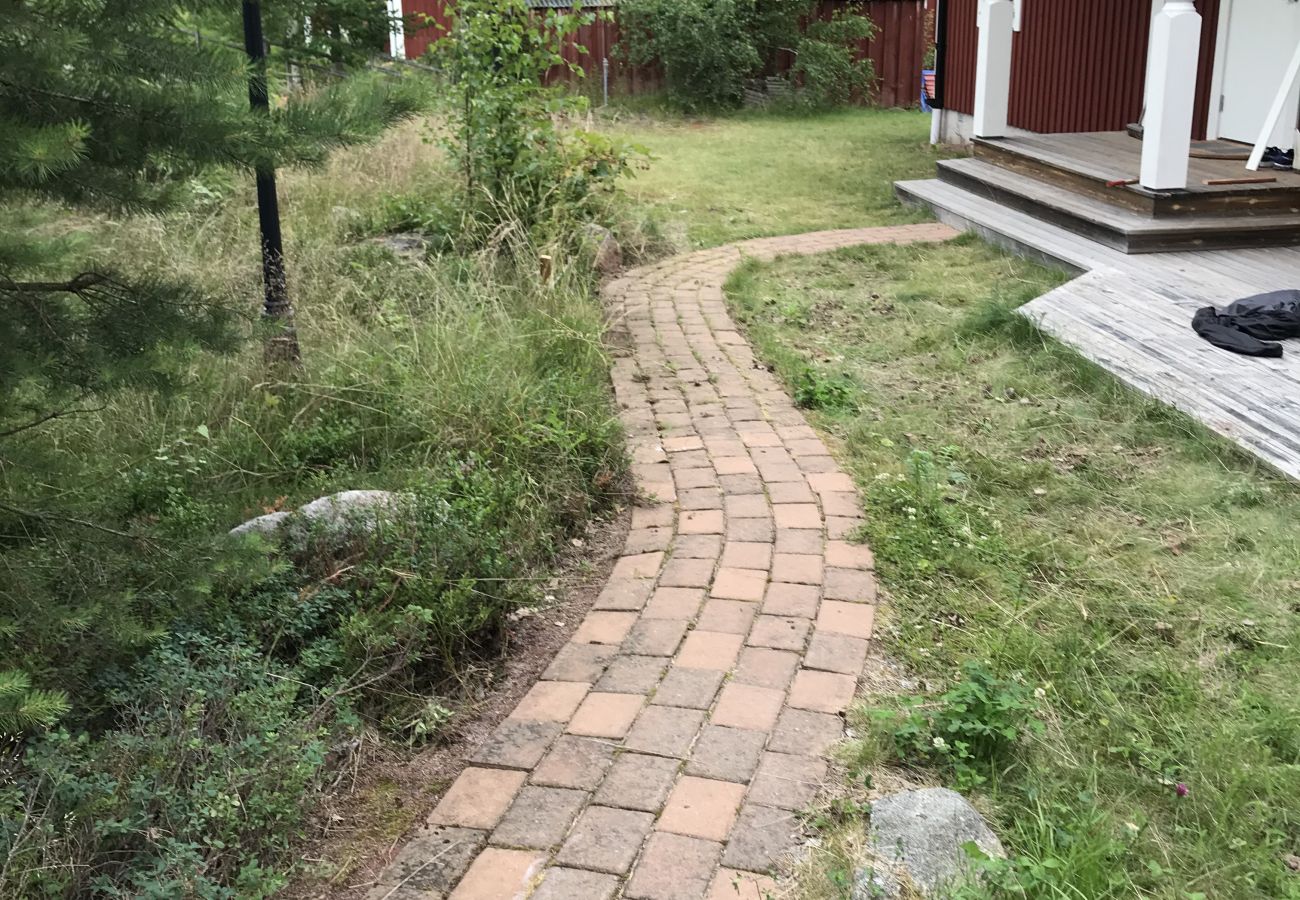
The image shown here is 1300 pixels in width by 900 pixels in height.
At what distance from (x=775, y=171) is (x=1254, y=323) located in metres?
6.65

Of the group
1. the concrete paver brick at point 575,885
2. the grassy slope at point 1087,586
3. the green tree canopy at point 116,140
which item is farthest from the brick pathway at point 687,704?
the green tree canopy at point 116,140

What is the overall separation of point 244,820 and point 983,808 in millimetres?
1525

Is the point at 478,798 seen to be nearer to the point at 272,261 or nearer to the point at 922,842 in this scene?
the point at 922,842

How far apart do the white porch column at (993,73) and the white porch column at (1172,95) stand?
266 cm

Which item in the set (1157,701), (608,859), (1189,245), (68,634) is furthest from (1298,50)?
(68,634)

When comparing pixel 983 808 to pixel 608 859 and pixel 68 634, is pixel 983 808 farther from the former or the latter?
pixel 68 634

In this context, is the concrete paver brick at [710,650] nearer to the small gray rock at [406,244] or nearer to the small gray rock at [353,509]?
the small gray rock at [353,509]

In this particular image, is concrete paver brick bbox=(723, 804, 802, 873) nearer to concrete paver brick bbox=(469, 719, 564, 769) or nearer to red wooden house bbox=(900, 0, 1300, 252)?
concrete paver brick bbox=(469, 719, 564, 769)

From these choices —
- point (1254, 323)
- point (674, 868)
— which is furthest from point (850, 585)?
point (1254, 323)

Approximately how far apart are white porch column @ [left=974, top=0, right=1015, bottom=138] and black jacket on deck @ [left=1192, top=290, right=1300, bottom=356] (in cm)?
482

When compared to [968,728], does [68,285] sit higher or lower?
higher

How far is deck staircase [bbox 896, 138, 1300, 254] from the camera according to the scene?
23.0 feet

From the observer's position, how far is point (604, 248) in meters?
7.14

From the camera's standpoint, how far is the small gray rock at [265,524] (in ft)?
10.7
